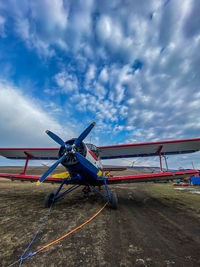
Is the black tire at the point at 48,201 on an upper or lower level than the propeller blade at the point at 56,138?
lower

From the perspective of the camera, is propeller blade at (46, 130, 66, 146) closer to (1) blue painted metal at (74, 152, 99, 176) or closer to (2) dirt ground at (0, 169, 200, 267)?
(1) blue painted metal at (74, 152, 99, 176)

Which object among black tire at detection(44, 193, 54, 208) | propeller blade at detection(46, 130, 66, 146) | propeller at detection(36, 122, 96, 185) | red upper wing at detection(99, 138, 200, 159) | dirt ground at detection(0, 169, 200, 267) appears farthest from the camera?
red upper wing at detection(99, 138, 200, 159)

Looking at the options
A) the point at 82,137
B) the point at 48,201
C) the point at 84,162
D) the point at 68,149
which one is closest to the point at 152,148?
the point at 84,162

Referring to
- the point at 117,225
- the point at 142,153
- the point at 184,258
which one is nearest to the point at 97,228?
the point at 117,225

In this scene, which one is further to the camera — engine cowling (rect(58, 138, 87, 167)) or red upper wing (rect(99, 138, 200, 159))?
red upper wing (rect(99, 138, 200, 159))

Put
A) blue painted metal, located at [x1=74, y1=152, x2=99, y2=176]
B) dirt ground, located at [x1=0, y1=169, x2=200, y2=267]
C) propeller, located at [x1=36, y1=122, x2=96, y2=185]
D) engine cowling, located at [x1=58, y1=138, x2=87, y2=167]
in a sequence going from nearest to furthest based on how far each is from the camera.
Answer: dirt ground, located at [x1=0, y1=169, x2=200, y2=267]
propeller, located at [x1=36, y1=122, x2=96, y2=185]
blue painted metal, located at [x1=74, y1=152, x2=99, y2=176]
engine cowling, located at [x1=58, y1=138, x2=87, y2=167]

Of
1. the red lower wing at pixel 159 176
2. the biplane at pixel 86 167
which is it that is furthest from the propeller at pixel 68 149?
the red lower wing at pixel 159 176

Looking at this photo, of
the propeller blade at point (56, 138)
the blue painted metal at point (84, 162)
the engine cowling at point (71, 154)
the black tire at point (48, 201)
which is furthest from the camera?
the black tire at point (48, 201)

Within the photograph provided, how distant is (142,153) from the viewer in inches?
456

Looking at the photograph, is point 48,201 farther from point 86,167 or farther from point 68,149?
point 68,149

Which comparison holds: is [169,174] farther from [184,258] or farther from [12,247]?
[12,247]

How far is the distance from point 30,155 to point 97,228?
36.3 ft

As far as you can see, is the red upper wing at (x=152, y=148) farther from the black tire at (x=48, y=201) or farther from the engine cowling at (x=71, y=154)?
the black tire at (x=48, y=201)

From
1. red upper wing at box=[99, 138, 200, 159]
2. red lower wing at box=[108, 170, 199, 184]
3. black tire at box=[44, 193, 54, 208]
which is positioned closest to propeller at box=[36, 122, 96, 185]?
black tire at box=[44, 193, 54, 208]
